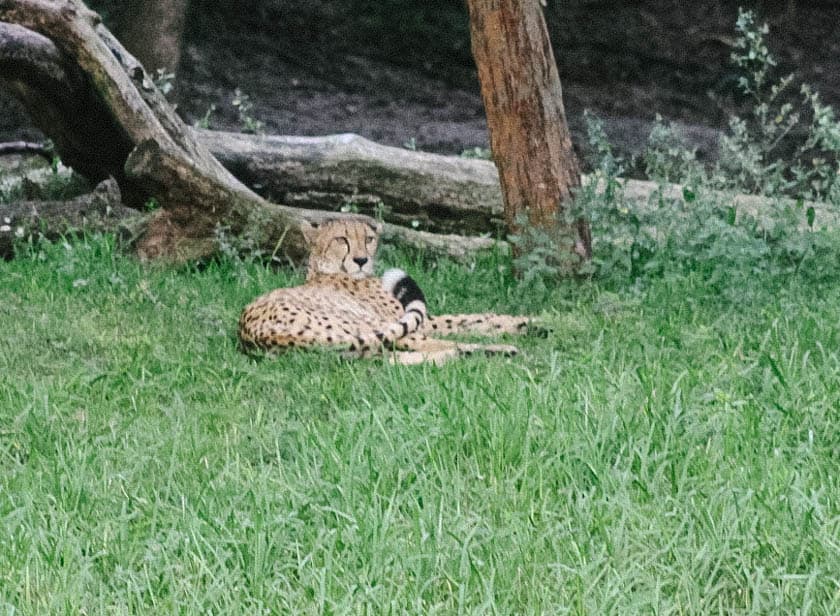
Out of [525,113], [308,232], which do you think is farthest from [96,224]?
[525,113]

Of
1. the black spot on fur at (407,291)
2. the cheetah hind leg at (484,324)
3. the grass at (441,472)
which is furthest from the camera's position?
the black spot on fur at (407,291)

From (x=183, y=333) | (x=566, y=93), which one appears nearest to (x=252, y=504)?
(x=183, y=333)

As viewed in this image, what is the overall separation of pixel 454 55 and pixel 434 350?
330 inches

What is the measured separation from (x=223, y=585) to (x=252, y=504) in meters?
0.45

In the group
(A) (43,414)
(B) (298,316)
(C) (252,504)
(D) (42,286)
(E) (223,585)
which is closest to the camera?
(E) (223,585)

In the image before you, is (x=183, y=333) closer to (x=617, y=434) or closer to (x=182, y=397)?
(x=182, y=397)

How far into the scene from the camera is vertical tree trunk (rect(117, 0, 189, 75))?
10.1m

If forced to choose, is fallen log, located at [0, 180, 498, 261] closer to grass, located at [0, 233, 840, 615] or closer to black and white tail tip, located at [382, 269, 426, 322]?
black and white tail tip, located at [382, 269, 426, 322]

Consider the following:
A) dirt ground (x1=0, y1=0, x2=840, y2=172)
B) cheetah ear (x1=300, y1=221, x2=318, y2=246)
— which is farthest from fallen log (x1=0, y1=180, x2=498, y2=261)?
dirt ground (x1=0, y1=0, x2=840, y2=172)

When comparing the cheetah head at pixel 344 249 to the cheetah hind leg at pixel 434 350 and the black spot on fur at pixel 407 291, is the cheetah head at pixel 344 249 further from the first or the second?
the cheetah hind leg at pixel 434 350

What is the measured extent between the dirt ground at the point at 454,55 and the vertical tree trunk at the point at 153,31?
2.48 meters

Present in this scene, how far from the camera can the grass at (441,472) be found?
10.2ft

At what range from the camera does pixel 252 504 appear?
353 centimetres

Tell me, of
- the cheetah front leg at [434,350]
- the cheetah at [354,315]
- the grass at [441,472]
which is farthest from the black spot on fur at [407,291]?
the grass at [441,472]
